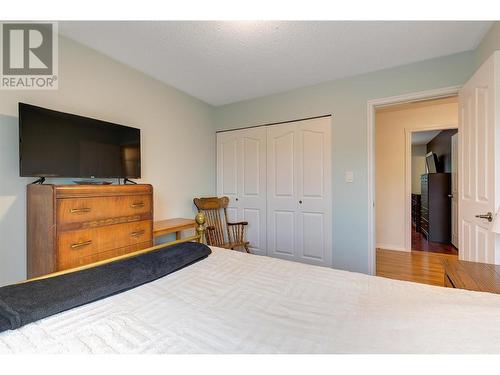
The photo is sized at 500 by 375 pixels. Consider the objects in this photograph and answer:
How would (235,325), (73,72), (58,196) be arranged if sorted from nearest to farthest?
(235,325)
(58,196)
(73,72)

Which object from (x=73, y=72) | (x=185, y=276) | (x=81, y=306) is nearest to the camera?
(x=81, y=306)

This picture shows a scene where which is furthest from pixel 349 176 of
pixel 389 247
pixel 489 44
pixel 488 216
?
pixel 389 247

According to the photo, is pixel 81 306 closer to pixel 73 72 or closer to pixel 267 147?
pixel 73 72

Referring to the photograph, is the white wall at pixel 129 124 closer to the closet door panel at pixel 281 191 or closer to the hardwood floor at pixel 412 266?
the closet door panel at pixel 281 191

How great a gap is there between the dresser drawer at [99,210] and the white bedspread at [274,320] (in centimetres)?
85

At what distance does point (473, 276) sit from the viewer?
4.41ft

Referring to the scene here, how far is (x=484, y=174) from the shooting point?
1754mm

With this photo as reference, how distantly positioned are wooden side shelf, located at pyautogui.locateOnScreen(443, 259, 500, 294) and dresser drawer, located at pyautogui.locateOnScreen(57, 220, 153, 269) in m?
2.14

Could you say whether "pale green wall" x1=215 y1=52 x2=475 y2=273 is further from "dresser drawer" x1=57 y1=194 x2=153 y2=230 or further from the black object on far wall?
the black object on far wall
